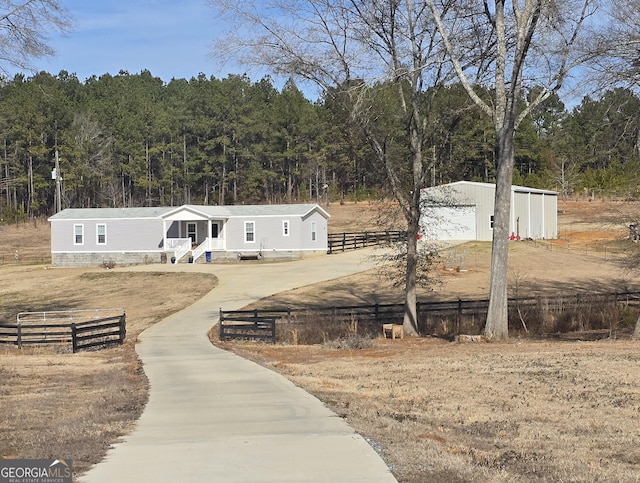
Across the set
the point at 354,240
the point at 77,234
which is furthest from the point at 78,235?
the point at 354,240

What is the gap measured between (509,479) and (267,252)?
52.2 metres

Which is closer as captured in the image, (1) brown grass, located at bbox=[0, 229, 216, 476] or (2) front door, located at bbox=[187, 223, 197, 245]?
(1) brown grass, located at bbox=[0, 229, 216, 476]

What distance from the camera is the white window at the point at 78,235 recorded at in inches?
2375

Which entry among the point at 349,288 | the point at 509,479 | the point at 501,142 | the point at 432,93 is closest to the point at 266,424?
the point at 509,479

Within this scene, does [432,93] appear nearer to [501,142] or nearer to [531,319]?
[501,142]

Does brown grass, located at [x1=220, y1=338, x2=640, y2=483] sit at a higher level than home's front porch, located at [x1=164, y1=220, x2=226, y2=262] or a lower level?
lower

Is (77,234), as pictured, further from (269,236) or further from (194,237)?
(269,236)

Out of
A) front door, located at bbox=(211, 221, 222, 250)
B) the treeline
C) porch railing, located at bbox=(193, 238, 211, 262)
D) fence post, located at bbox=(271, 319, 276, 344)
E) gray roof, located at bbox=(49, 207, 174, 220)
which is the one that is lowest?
fence post, located at bbox=(271, 319, 276, 344)

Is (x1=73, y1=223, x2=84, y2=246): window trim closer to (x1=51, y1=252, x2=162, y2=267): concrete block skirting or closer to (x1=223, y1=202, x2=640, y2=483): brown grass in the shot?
(x1=51, y1=252, x2=162, y2=267): concrete block skirting

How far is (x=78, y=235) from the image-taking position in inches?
2377

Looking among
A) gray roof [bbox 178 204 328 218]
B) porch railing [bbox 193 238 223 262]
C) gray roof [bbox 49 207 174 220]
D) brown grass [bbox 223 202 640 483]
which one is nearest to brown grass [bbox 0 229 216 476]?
brown grass [bbox 223 202 640 483]

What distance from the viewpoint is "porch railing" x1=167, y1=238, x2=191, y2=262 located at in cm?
5821

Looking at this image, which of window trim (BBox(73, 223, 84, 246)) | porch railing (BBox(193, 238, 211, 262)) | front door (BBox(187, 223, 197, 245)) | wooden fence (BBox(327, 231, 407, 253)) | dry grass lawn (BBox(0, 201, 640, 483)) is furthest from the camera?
wooden fence (BBox(327, 231, 407, 253))

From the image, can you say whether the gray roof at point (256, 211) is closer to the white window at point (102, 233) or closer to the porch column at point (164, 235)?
the porch column at point (164, 235)
